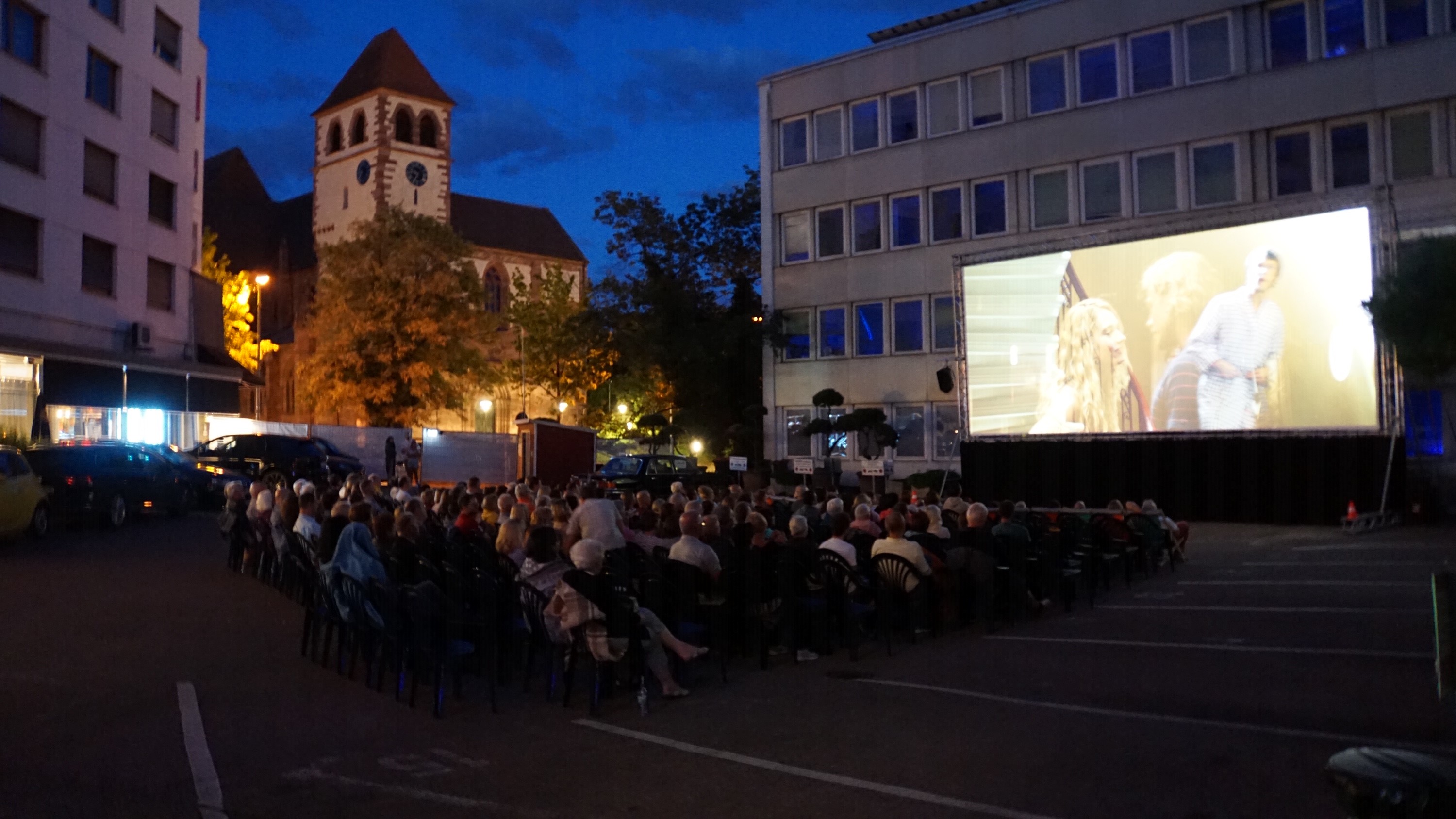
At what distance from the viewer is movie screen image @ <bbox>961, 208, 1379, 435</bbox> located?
59.7ft

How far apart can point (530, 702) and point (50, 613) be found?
5.76 m

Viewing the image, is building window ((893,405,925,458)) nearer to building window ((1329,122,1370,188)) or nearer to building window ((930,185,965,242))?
building window ((930,185,965,242))

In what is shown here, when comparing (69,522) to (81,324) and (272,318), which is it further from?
(272,318)

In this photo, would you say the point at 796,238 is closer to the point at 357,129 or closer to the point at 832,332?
the point at 832,332

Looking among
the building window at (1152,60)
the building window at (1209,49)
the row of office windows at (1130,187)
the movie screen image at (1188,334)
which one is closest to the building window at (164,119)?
the row of office windows at (1130,187)

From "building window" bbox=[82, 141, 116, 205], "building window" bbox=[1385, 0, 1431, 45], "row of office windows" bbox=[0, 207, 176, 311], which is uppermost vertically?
"building window" bbox=[1385, 0, 1431, 45]

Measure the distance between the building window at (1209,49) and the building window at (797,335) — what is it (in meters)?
12.2

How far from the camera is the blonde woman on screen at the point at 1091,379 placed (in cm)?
2078

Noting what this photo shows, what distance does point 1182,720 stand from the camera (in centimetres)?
660

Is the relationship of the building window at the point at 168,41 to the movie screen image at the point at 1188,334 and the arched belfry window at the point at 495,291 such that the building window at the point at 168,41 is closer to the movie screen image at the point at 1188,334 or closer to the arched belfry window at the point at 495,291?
the movie screen image at the point at 1188,334

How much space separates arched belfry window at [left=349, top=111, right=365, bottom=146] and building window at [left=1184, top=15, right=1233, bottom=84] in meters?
48.3

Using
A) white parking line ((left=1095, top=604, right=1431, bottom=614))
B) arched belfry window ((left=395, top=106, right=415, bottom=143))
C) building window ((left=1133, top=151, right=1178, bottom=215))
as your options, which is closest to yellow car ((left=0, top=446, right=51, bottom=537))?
white parking line ((left=1095, top=604, right=1431, bottom=614))

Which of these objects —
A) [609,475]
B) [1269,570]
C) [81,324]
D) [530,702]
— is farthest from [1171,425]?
[81,324]

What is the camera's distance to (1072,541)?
11.6 metres
